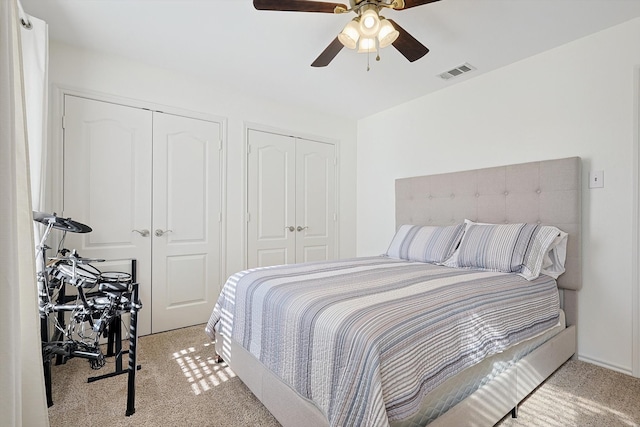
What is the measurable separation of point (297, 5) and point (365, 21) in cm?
38

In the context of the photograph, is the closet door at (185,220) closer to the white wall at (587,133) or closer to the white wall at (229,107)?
the white wall at (229,107)

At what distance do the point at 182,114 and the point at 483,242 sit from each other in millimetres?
2873

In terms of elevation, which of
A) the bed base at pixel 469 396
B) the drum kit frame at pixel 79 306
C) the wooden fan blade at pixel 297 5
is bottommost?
the bed base at pixel 469 396

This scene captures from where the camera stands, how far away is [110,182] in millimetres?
2617

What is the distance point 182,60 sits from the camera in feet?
8.80

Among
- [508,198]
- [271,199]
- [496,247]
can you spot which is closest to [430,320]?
[496,247]

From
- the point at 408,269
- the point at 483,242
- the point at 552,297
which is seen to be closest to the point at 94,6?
the point at 408,269

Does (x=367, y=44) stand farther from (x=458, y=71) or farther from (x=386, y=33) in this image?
(x=458, y=71)

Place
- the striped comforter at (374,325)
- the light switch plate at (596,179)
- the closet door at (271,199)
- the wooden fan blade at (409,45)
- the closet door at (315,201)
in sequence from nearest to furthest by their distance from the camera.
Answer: the striped comforter at (374,325)
the wooden fan blade at (409,45)
the light switch plate at (596,179)
the closet door at (271,199)
the closet door at (315,201)

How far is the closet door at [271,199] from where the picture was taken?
3.41m

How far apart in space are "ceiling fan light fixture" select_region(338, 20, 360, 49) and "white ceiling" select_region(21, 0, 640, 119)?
36cm

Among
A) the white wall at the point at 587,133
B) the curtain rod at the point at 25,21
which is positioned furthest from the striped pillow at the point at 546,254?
the curtain rod at the point at 25,21

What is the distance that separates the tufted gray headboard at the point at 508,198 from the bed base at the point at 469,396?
0.69 m

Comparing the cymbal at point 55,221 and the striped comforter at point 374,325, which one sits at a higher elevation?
the cymbal at point 55,221
